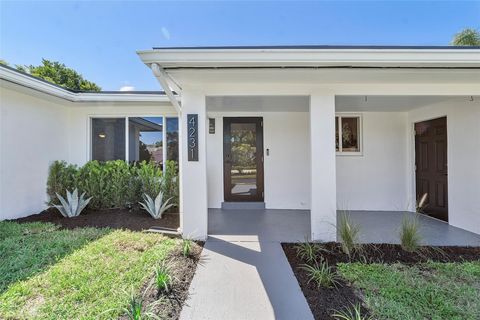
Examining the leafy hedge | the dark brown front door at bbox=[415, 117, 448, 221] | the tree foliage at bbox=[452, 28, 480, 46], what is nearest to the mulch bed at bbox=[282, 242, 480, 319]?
the dark brown front door at bbox=[415, 117, 448, 221]

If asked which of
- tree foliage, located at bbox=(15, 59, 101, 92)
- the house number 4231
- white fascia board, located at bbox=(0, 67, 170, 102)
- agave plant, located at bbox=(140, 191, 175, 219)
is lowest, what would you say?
agave plant, located at bbox=(140, 191, 175, 219)

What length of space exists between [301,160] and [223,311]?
16.4ft

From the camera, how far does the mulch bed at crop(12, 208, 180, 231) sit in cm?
500

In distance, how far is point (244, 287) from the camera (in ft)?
9.22

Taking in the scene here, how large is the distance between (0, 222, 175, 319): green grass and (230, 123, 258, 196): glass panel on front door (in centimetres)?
305

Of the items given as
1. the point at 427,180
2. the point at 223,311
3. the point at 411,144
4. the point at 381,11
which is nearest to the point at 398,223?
the point at 427,180

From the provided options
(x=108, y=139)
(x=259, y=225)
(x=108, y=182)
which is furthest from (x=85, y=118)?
(x=259, y=225)

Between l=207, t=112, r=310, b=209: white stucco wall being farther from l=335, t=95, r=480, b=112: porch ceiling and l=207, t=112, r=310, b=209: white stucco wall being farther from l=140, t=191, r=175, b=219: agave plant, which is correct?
l=140, t=191, r=175, b=219: agave plant

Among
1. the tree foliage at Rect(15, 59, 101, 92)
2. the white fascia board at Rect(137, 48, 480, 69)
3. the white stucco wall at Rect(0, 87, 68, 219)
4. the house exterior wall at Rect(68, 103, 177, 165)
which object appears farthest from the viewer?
the tree foliage at Rect(15, 59, 101, 92)

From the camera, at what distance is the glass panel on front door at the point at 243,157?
685 cm

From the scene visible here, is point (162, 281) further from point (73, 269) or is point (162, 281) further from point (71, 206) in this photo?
point (71, 206)

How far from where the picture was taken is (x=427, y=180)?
6008mm

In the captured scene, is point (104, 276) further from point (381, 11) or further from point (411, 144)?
point (381, 11)

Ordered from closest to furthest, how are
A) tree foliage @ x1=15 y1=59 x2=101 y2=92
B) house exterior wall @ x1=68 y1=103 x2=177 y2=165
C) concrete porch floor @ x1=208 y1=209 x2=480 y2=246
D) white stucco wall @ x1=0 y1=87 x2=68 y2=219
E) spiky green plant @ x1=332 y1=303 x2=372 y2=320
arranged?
spiky green plant @ x1=332 y1=303 x2=372 y2=320, concrete porch floor @ x1=208 y1=209 x2=480 y2=246, white stucco wall @ x1=0 y1=87 x2=68 y2=219, house exterior wall @ x1=68 y1=103 x2=177 y2=165, tree foliage @ x1=15 y1=59 x2=101 y2=92
